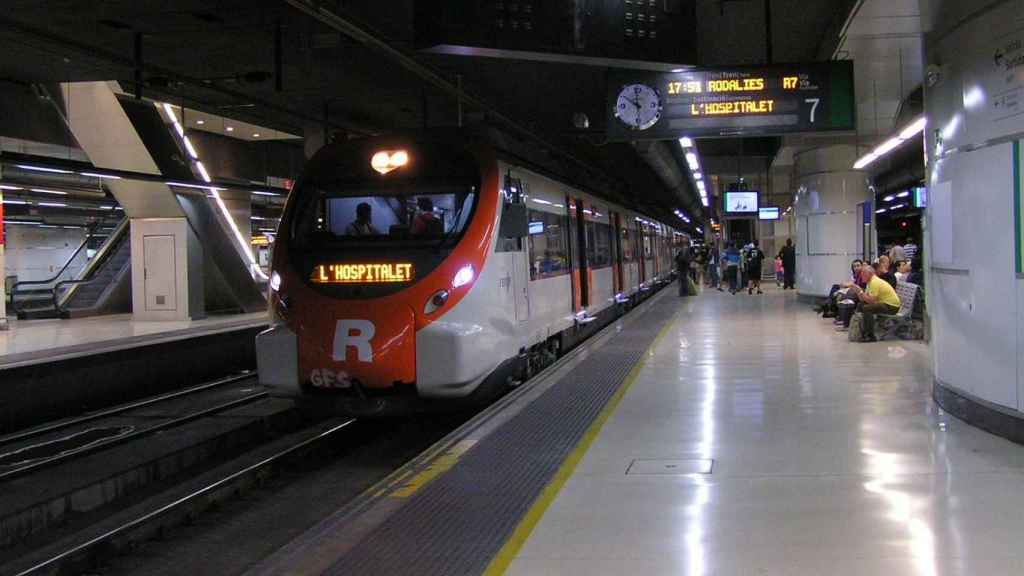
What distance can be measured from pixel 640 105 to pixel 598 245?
373cm

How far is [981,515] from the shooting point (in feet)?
14.7

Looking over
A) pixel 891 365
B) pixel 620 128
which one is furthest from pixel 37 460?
pixel 891 365

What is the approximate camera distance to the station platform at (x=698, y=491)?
4.04 m

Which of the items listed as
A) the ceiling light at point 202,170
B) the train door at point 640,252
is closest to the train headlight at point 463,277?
the train door at point 640,252

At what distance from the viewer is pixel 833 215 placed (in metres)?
19.8

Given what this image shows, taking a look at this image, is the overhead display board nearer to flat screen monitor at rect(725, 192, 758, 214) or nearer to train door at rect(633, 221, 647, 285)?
train door at rect(633, 221, 647, 285)

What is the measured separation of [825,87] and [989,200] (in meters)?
5.20

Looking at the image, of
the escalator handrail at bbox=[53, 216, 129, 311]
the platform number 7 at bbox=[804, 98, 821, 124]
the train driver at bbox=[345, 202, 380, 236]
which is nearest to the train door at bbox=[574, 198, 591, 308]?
the platform number 7 at bbox=[804, 98, 821, 124]

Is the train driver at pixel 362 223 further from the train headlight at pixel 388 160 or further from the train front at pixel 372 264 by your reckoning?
the train headlight at pixel 388 160

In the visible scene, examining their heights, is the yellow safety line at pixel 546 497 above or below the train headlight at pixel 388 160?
below

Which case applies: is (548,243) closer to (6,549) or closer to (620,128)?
(620,128)

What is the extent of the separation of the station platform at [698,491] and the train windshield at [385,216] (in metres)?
A: 1.72

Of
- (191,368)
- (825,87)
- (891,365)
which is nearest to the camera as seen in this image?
(891,365)

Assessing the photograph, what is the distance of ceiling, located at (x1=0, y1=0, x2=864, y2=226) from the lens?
10.7 meters
